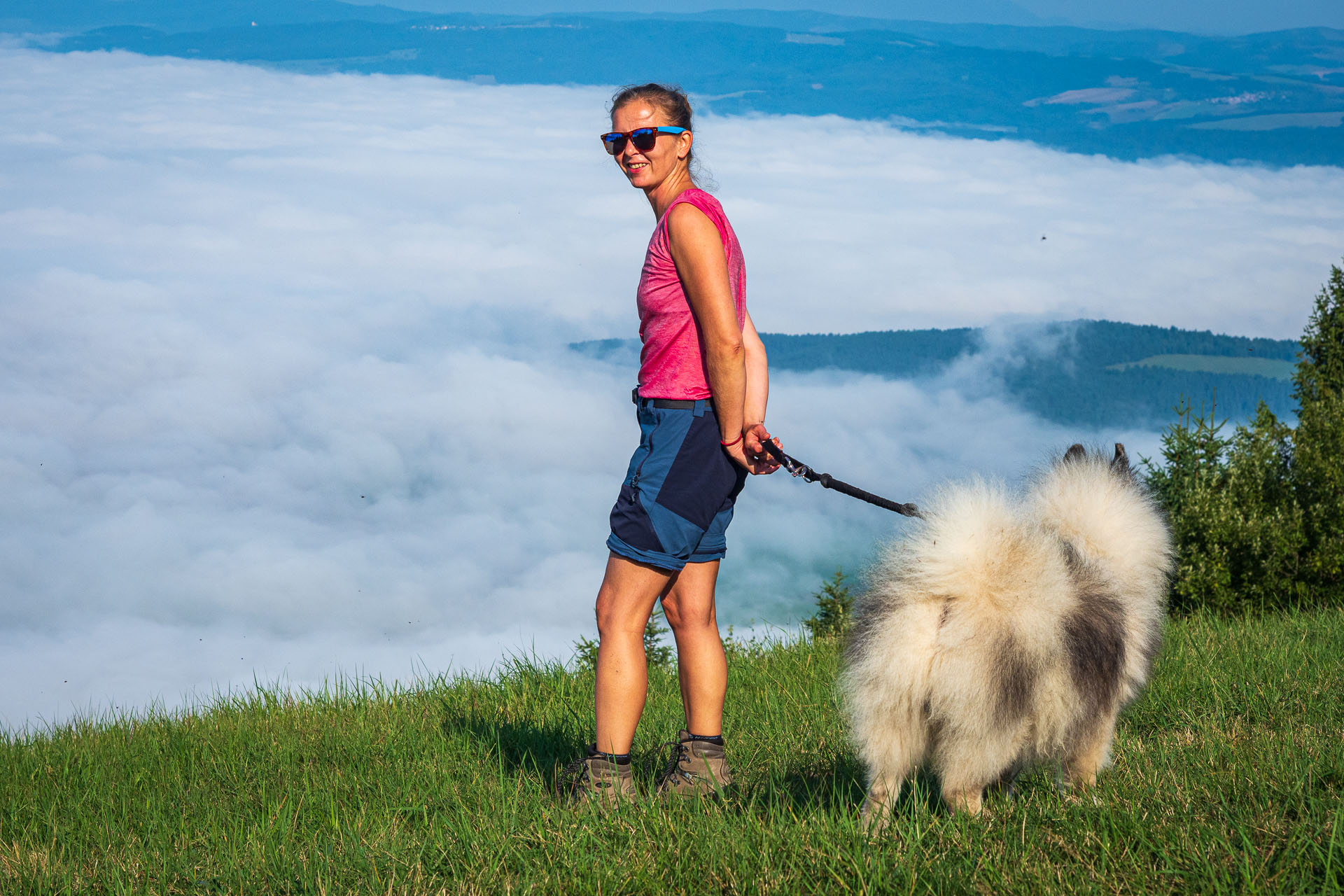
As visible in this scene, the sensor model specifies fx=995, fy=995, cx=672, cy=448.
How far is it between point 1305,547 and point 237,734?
12.5 metres

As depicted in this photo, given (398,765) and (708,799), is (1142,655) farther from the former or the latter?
(398,765)

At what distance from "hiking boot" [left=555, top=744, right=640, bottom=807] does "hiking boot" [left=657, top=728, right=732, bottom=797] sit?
182 mm

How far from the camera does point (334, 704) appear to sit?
6.57 metres

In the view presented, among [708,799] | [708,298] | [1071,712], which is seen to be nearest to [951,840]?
[1071,712]

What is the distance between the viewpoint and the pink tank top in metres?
3.66

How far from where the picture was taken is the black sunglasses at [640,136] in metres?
3.77

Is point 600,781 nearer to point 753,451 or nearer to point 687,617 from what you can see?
point 687,617

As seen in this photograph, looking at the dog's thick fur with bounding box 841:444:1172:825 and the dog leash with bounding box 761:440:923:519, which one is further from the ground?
the dog leash with bounding box 761:440:923:519

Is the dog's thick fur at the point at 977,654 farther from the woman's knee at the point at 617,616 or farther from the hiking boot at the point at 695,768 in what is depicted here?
the woman's knee at the point at 617,616

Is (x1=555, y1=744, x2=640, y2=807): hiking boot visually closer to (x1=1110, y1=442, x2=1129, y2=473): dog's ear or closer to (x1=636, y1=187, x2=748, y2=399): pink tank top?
(x1=636, y1=187, x2=748, y2=399): pink tank top

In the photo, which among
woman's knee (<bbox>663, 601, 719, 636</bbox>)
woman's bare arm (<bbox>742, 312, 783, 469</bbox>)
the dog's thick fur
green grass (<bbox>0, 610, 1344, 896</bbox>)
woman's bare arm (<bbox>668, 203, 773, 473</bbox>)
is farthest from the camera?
woman's knee (<bbox>663, 601, 719, 636</bbox>)

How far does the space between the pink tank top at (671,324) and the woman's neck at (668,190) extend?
0.39ft

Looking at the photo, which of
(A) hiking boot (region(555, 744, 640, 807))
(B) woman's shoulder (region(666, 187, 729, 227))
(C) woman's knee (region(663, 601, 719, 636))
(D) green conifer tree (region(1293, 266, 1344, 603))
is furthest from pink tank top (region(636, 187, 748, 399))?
(D) green conifer tree (region(1293, 266, 1344, 603))

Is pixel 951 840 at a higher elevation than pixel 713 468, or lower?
lower
